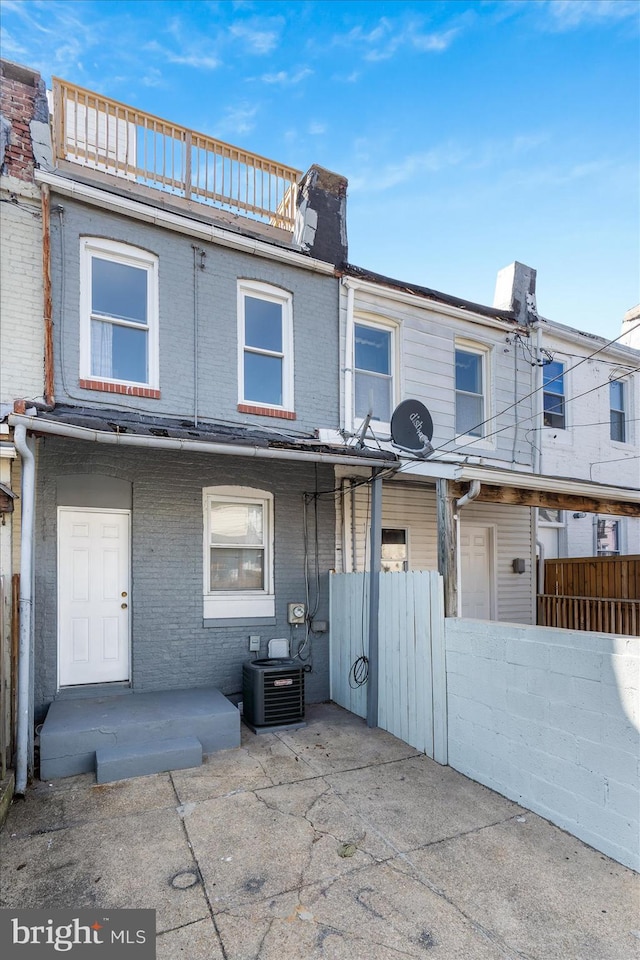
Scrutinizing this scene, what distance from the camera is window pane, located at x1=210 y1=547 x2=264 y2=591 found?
22.1ft

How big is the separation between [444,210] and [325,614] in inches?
244

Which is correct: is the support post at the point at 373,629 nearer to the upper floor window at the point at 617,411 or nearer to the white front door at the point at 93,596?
the white front door at the point at 93,596

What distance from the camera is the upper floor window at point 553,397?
30.8 feet

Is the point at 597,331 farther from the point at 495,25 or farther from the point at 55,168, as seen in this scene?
the point at 55,168

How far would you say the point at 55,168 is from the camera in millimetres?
5926

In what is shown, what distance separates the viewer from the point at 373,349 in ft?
25.9

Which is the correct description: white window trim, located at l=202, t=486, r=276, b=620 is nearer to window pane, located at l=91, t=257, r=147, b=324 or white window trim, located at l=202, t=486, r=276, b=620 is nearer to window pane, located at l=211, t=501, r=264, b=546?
window pane, located at l=211, t=501, r=264, b=546

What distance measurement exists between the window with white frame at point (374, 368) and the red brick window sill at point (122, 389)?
113 inches

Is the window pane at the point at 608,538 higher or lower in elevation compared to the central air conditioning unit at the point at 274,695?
higher

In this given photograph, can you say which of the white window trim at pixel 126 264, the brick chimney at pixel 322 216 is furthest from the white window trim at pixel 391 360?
the white window trim at pixel 126 264

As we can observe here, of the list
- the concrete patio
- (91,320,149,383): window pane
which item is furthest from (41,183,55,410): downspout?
the concrete patio

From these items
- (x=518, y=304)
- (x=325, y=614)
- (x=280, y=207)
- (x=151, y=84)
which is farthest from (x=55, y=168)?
(x=518, y=304)

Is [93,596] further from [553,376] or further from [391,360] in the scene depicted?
[553,376]

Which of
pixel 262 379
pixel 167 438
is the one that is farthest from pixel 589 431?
pixel 167 438
